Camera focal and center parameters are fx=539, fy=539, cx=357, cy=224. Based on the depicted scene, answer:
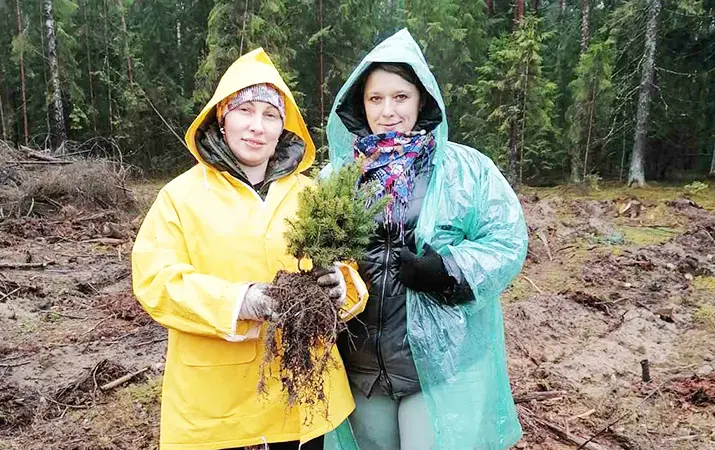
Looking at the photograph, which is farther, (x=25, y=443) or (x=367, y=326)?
(x=25, y=443)

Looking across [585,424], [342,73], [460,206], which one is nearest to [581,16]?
[342,73]

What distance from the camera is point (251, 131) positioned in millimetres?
2141

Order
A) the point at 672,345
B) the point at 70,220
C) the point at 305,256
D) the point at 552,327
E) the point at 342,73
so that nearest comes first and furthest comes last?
the point at 305,256, the point at 672,345, the point at 552,327, the point at 70,220, the point at 342,73

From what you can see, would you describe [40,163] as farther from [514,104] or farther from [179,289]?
[514,104]

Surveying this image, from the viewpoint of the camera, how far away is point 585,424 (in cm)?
420

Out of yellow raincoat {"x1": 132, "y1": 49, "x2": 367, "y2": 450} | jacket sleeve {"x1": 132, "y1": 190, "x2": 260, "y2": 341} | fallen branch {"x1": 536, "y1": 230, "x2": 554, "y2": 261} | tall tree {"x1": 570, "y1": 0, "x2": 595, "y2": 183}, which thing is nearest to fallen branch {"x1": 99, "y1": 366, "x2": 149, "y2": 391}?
yellow raincoat {"x1": 132, "y1": 49, "x2": 367, "y2": 450}

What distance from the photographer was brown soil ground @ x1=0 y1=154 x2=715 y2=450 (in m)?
4.12

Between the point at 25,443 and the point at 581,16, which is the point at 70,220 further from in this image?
the point at 581,16

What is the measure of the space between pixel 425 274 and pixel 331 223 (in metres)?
0.45

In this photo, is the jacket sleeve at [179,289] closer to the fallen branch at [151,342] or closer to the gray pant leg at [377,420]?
the gray pant leg at [377,420]

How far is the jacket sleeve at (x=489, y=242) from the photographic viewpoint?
2139 mm

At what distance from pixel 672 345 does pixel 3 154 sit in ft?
43.7

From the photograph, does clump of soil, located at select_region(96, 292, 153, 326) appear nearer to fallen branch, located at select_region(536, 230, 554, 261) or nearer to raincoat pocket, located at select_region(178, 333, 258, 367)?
raincoat pocket, located at select_region(178, 333, 258, 367)

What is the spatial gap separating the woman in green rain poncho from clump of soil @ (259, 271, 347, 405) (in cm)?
28
